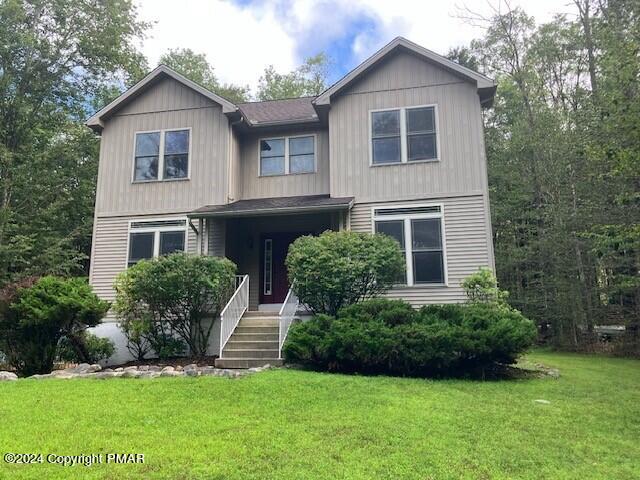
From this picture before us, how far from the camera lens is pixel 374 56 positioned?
12.1 meters

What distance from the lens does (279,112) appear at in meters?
14.5

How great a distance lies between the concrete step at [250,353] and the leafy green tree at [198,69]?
22.8m

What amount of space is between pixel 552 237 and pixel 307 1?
39.1 ft

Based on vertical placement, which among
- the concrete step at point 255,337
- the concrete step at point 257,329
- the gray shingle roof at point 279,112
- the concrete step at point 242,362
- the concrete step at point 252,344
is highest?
the gray shingle roof at point 279,112

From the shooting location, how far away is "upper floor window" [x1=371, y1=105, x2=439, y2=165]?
38.4ft

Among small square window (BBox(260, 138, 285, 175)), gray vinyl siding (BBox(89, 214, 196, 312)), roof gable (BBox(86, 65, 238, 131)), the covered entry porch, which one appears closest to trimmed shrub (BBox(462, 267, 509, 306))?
the covered entry porch

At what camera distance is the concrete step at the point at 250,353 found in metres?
9.13

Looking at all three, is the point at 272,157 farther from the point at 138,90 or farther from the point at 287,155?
the point at 138,90

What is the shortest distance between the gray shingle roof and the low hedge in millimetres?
6838

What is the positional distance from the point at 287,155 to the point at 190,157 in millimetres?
2680

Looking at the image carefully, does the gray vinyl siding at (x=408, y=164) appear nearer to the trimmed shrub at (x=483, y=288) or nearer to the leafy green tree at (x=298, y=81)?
the trimmed shrub at (x=483, y=288)

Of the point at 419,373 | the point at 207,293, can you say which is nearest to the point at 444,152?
the point at 419,373

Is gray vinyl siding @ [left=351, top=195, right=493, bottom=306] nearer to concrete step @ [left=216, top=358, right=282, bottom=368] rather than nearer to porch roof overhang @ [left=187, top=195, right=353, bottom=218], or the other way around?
porch roof overhang @ [left=187, top=195, right=353, bottom=218]

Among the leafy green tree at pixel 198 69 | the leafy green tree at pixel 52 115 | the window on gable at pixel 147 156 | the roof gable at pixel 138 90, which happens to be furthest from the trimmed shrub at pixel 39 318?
the leafy green tree at pixel 198 69
